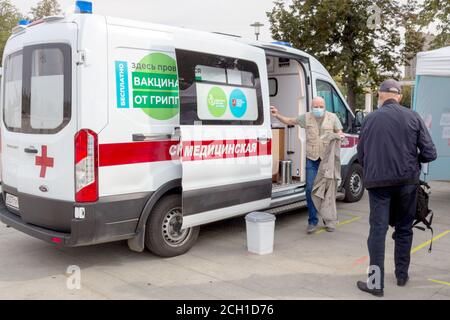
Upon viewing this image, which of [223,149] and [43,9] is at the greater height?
[43,9]

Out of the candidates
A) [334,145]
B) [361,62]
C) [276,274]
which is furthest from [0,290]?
[361,62]

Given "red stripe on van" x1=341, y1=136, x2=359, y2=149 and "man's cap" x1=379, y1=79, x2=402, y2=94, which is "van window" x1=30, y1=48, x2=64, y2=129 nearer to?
"man's cap" x1=379, y1=79, x2=402, y2=94

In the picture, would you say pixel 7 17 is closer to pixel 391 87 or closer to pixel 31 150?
pixel 31 150

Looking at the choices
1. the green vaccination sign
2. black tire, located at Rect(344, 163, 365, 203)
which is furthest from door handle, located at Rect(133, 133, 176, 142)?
black tire, located at Rect(344, 163, 365, 203)

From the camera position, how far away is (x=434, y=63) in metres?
7.25

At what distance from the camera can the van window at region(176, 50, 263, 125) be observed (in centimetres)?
482

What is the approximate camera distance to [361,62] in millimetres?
17594

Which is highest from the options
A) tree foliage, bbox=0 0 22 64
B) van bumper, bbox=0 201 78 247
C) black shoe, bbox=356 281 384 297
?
tree foliage, bbox=0 0 22 64

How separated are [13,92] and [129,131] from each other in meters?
1.53

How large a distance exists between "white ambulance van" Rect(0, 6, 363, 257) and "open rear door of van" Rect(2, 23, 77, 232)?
0.04 ft

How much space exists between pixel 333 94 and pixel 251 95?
7.64ft

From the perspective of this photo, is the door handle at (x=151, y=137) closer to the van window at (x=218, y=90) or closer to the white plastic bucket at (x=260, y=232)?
the van window at (x=218, y=90)

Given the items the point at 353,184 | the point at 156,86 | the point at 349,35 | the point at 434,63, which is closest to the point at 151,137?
the point at 156,86

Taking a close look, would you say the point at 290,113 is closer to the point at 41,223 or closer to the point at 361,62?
the point at 41,223
